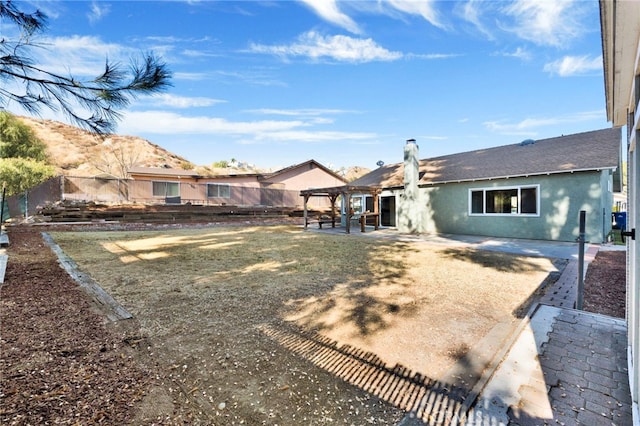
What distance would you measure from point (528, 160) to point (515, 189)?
1.46m

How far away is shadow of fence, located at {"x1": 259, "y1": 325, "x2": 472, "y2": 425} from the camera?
2.01 meters

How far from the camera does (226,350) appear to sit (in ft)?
9.19

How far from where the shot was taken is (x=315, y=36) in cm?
1382

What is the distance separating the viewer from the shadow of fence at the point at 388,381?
2.01 m

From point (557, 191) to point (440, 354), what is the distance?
981 centimetres

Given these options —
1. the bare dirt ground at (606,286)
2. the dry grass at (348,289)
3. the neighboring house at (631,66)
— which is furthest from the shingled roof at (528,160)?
the neighboring house at (631,66)

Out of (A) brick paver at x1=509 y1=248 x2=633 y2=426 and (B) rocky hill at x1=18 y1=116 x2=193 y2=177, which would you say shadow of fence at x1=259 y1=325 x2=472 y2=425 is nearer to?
(A) brick paver at x1=509 y1=248 x2=633 y2=426

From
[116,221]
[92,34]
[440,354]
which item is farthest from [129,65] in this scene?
[116,221]

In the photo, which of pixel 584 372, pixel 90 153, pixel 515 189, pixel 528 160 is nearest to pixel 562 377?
pixel 584 372

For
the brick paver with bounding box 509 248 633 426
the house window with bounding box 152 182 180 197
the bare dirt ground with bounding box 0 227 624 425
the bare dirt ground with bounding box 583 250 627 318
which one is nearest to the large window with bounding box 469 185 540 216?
the bare dirt ground with bounding box 583 250 627 318

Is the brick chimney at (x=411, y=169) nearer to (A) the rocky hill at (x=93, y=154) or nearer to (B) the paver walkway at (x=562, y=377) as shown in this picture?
(B) the paver walkway at (x=562, y=377)

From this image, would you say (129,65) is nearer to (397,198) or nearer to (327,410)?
(327,410)

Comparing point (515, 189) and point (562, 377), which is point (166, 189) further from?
point (562, 377)

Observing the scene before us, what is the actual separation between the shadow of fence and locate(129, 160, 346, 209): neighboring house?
769 inches
